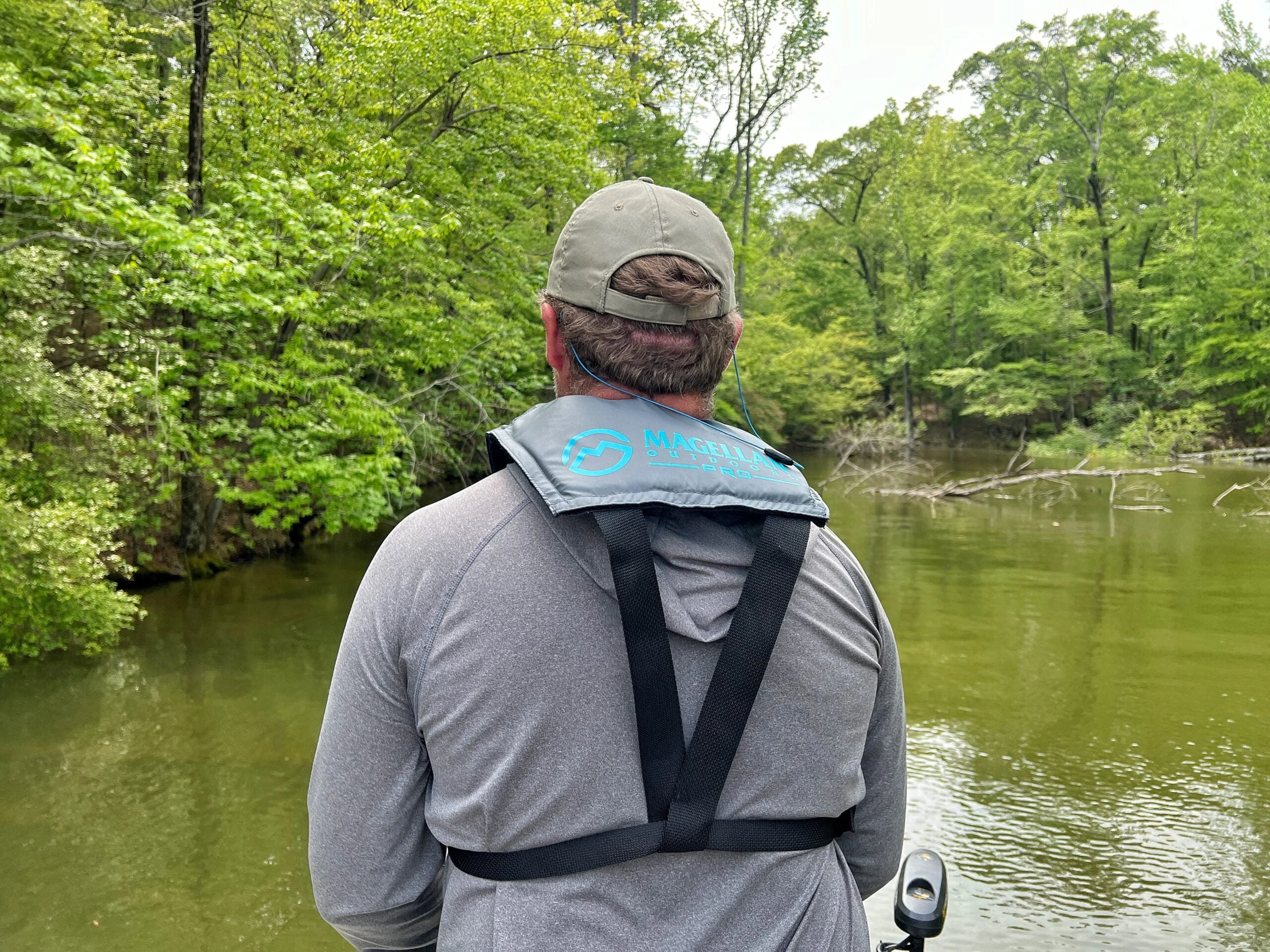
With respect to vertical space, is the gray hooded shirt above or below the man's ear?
below

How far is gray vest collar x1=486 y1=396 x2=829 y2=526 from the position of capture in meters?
1.11

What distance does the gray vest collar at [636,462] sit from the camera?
111 cm

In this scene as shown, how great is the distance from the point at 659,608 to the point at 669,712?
128 millimetres

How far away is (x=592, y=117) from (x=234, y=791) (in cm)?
1097

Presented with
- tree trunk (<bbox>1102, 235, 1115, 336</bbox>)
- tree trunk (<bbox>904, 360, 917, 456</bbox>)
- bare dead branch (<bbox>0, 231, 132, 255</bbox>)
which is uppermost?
tree trunk (<bbox>1102, 235, 1115, 336</bbox>)

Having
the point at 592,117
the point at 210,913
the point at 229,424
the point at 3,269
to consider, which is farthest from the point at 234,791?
the point at 592,117

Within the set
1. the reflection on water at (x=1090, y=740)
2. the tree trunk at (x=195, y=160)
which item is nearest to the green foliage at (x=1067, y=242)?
the reflection on water at (x=1090, y=740)

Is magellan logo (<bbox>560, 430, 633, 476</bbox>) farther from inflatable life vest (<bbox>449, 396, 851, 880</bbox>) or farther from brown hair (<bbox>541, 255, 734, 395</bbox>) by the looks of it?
brown hair (<bbox>541, 255, 734, 395</bbox>)

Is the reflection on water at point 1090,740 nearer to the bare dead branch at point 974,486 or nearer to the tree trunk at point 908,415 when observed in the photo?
the bare dead branch at point 974,486

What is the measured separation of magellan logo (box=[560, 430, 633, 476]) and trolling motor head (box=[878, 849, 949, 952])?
35.2 inches

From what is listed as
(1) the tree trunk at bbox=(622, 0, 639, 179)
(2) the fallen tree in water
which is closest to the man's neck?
(2) the fallen tree in water

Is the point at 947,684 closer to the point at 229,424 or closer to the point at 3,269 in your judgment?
the point at 229,424

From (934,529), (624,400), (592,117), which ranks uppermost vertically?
(592,117)

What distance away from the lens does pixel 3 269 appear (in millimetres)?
6750
